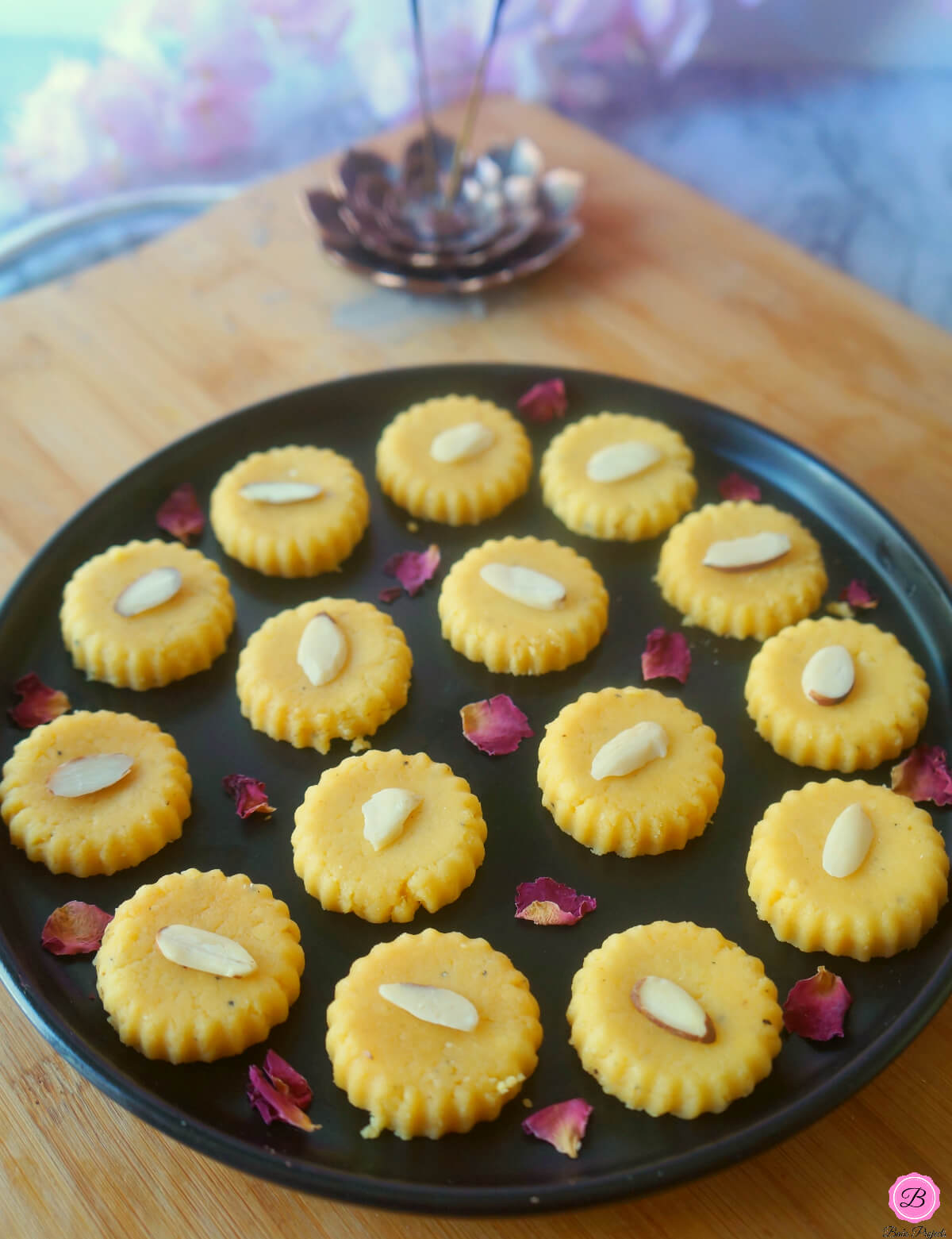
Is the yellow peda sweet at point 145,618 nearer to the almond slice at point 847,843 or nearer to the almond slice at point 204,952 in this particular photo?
the almond slice at point 204,952

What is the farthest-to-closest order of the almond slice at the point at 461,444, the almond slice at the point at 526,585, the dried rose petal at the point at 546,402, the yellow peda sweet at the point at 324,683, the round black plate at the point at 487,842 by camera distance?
the dried rose petal at the point at 546,402, the almond slice at the point at 461,444, the almond slice at the point at 526,585, the yellow peda sweet at the point at 324,683, the round black plate at the point at 487,842

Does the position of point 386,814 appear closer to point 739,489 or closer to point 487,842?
point 487,842

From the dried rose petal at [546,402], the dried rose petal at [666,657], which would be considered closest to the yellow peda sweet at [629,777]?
the dried rose petal at [666,657]

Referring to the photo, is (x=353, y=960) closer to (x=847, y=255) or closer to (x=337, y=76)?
(x=847, y=255)

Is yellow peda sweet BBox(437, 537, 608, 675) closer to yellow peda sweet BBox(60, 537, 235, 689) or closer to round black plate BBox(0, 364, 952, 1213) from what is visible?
round black plate BBox(0, 364, 952, 1213)

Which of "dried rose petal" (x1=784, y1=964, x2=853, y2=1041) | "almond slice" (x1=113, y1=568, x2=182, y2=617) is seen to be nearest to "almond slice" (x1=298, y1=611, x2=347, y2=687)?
"almond slice" (x1=113, y1=568, x2=182, y2=617)

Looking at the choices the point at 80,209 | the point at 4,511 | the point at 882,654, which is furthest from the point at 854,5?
the point at 4,511

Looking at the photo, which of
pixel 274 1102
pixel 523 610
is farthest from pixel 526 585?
pixel 274 1102
